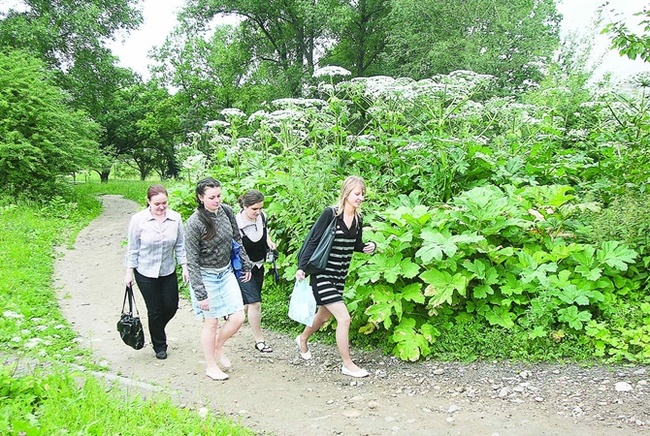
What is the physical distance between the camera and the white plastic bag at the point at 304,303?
525cm

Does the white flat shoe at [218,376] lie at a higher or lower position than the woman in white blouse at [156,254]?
lower

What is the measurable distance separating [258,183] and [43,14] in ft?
72.8

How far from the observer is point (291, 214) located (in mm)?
7094

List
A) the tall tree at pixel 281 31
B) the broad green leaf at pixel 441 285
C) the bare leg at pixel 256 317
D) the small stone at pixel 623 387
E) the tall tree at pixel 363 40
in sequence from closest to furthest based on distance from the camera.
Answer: the small stone at pixel 623 387
the broad green leaf at pixel 441 285
the bare leg at pixel 256 317
the tall tree at pixel 281 31
the tall tree at pixel 363 40

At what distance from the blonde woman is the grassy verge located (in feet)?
4.52

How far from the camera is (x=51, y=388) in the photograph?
12.8 ft

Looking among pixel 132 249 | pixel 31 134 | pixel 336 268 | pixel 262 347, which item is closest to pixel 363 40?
pixel 31 134

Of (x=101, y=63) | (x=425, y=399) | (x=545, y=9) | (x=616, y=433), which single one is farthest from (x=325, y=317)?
(x=545, y=9)

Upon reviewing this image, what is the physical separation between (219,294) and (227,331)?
38 cm

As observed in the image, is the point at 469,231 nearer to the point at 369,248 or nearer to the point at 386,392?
the point at 369,248

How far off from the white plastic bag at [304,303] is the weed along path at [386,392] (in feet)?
1.76

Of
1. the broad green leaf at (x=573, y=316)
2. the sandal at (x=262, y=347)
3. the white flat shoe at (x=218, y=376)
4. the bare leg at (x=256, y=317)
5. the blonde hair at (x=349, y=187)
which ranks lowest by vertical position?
the white flat shoe at (x=218, y=376)

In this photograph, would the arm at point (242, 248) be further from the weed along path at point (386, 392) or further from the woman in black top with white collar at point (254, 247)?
the weed along path at point (386, 392)

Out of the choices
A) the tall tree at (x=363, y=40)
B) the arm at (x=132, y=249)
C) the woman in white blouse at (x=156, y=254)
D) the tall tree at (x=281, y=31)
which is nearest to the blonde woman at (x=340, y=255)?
the woman in white blouse at (x=156, y=254)
